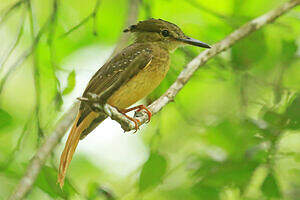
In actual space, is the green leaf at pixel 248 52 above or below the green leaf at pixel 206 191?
above

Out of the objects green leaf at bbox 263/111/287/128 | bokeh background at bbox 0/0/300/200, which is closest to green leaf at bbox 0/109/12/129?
bokeh background at bbox 0/0/300/200

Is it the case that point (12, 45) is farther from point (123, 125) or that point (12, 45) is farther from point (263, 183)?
point (263, 183)

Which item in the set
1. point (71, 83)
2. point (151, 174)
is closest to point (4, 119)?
point (71, 83)

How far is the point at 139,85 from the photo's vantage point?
341 centimetres

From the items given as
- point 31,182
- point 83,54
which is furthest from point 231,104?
point 31,182

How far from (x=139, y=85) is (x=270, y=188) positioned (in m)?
1.17

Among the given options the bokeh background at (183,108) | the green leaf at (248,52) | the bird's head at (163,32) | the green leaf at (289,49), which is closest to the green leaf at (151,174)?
the bokeh background at (183,108)

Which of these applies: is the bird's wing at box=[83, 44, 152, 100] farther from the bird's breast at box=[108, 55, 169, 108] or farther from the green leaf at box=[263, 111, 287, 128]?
the green leaf at box=[263, 111, 287, 128]

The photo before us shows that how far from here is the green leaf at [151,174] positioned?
3.02 m

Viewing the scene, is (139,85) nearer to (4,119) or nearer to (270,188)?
(4,119)

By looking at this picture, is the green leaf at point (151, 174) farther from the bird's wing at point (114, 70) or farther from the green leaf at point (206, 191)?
the bird's wing at point (114, 70)

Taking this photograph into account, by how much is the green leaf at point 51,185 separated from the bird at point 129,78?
0.07 metres

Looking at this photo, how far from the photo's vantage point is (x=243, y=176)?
9.93ft

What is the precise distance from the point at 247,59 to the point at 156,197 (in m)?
1.46
